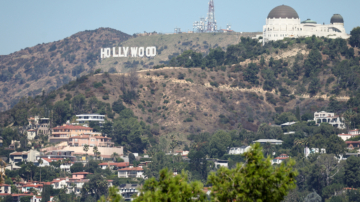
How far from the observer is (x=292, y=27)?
181000mm

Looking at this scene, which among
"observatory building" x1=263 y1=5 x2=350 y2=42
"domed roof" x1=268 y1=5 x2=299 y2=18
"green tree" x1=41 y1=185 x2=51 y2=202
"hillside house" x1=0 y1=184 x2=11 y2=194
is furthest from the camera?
"observatory building" x1=263 y1=5 x2=350 y2=42

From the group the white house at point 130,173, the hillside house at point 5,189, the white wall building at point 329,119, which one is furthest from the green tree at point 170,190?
the white wall building at point 329,119

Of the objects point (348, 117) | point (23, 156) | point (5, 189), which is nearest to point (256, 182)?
point (5, 189)

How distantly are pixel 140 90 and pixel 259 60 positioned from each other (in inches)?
1346

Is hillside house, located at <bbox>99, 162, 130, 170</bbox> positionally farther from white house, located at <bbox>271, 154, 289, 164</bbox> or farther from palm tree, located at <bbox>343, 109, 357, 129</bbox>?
palm tree, located at <bbox>343, 109, 357, 129</bbox>

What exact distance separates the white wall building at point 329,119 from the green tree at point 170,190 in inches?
4724

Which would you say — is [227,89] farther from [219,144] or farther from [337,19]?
[337,19]

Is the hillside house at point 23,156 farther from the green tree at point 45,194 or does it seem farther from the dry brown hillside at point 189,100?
the dry brown hillside at point 189,100

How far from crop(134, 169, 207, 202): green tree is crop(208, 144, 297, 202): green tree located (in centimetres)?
90

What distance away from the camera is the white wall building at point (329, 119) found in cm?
14635

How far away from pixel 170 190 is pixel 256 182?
3.84 meters

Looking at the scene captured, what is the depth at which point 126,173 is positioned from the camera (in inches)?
4970

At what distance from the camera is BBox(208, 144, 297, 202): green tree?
29000 mm

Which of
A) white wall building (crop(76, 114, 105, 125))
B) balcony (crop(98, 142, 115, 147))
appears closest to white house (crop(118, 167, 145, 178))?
balcony (crop(98, 142, 115, 147))
